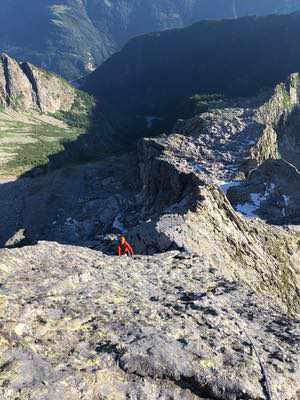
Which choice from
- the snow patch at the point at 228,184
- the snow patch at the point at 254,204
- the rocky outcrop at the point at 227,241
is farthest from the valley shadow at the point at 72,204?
the rocky outcrop at the point at 227,241

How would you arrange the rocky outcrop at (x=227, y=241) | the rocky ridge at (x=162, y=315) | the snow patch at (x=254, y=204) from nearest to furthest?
1. the rocky ridge at (x=162, y=315)
2. the rocky outcrop at (x=227, y=241)
3. the snow patch at (x=254, y=204)

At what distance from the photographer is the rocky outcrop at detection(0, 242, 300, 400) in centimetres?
1204

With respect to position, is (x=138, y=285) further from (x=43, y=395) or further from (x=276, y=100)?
(x=276, y=100)

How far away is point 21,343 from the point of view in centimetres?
1265

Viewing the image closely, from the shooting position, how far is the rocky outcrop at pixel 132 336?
474 inches

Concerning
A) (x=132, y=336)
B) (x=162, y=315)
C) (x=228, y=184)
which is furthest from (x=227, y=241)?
(x=228, y=184)

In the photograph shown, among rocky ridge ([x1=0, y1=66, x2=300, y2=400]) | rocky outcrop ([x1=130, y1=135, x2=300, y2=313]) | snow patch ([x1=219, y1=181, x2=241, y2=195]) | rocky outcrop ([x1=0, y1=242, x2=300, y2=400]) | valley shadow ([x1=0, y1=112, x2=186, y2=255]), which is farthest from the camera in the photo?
valley shadow ([x1=0, y1=112, x2=186, y2=255])

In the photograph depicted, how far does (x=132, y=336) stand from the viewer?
14.2 m

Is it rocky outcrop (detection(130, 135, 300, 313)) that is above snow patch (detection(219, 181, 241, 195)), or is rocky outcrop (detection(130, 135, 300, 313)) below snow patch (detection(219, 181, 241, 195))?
above

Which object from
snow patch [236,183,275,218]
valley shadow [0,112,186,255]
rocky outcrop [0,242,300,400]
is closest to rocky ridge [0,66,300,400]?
rocky outcrop [0,242,300,400]

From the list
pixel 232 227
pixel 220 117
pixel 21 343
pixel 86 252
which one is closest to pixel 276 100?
pixel 220 117

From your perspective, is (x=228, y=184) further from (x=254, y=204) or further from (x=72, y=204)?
(x=72, y=204)

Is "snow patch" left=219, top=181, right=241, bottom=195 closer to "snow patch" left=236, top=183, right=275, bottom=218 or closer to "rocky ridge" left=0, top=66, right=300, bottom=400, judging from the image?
"snow patch" left=236, top=183, right=275, bottom=218

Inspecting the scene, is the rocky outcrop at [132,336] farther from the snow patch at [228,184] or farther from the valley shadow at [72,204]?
the valley shadow at [72,204]
